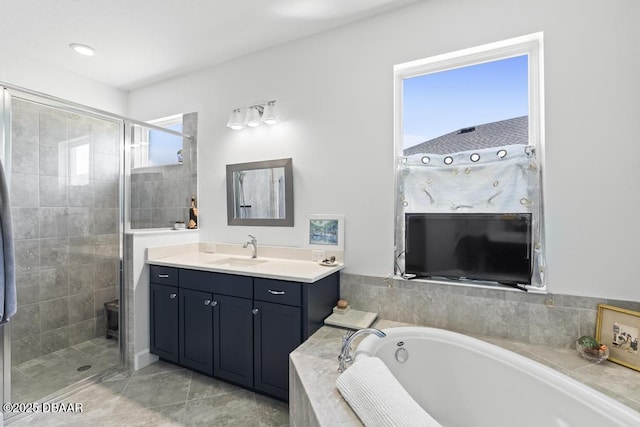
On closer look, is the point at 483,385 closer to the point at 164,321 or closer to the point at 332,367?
the point at 332,367

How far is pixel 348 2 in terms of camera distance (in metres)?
2.04

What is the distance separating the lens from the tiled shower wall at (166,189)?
8.45ft

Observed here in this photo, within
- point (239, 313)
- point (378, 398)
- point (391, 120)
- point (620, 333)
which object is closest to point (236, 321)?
point (239, 313)

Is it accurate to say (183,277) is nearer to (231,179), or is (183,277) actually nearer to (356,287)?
(231,179)

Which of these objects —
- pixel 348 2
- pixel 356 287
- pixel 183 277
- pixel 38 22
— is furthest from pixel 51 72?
pixel 356 287

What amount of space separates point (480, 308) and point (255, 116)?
7.63ft

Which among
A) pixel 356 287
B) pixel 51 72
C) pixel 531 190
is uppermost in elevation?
pixel 51 72

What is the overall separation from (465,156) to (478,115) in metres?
0.33

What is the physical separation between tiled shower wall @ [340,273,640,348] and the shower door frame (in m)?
1.86

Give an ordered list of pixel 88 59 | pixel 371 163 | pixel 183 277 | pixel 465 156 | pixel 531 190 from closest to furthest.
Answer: pixel 531 190 → pixel 465 156 → pixel 371 163 → pixel 183 277 → pixel 88 59

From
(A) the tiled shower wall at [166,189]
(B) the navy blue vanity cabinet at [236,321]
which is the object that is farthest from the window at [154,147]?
(B) the navy blue vanity cabinet at [236,321]

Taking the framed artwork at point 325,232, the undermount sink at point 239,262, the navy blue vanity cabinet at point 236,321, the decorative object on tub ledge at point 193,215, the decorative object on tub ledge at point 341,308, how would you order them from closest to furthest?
1. the navy blue vanity cabinet at point 236,321
2. the decorative object on tub ledge at point 341,308
3. the framed artwork at point 325,232
4. the undermount sink at point 239,262
5. the decorative object on tub ledge at point 193,215

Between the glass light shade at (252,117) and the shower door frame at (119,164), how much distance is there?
1.03 meters

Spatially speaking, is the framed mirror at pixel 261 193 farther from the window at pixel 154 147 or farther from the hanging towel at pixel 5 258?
the hanging towel at pixel 5 258
